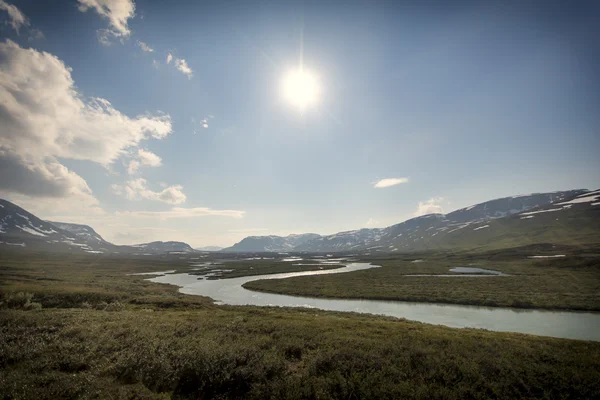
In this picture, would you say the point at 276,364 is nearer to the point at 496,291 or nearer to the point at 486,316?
the point at 486,316

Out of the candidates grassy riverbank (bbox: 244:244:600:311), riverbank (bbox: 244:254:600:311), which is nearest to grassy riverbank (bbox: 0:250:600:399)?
riverbank (bbox: 244:254:600:311)

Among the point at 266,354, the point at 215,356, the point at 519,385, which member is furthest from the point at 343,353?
the point at 519,385

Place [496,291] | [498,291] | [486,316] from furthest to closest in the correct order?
1. [496,291]
2. [498,291]
3. [486,316]

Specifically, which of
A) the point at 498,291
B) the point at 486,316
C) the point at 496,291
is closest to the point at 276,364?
the point at 486,316

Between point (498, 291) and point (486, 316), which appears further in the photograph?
point (498, 291)

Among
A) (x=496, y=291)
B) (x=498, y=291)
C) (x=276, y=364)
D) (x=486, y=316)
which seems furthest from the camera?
(x=496, y=291)

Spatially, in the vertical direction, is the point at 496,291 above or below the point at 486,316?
above

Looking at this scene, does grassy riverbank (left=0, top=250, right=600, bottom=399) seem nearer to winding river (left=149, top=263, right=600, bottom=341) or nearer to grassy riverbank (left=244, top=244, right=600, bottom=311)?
winding river (left=149, top=263, right=600, bottom=341)

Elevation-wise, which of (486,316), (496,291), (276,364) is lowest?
(486,316)

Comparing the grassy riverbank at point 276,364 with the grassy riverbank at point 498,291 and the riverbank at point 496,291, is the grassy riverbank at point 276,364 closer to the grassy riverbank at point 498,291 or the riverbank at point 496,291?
the riverbank at point 496,291

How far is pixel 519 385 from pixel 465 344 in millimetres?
6016

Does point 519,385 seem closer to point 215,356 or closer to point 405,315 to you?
point 215,356

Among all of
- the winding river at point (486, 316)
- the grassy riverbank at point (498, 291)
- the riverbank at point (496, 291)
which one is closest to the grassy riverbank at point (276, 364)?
the winding river at point (486, 316)

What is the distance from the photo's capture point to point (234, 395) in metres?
13.7
